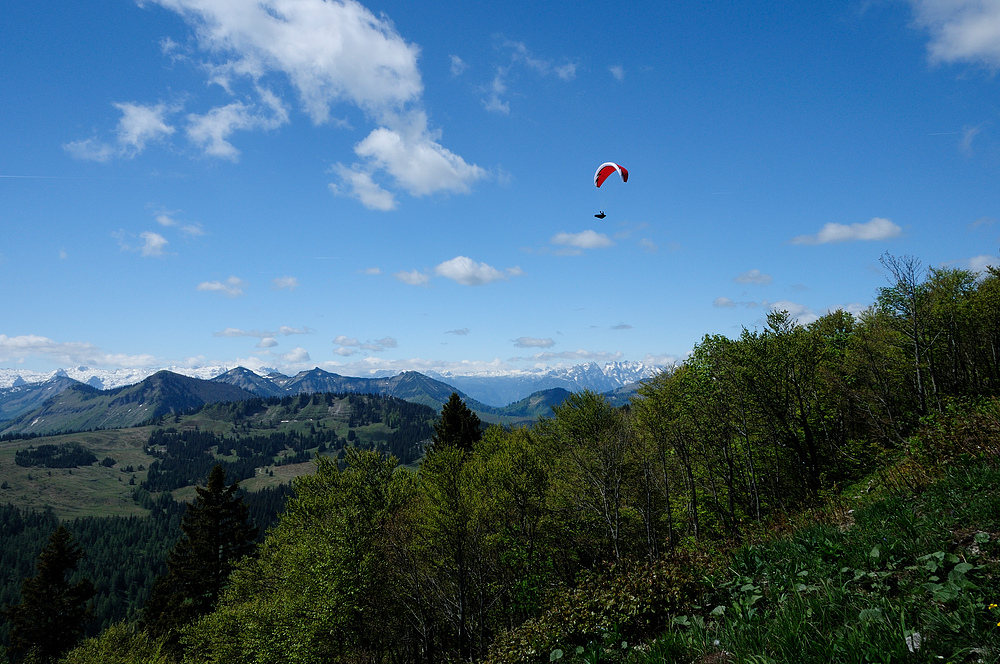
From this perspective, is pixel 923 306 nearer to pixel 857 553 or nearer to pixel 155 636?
pixel 857 553

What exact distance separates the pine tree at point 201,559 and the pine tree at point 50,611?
6551 millimetres

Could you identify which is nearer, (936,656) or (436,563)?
(936,656)

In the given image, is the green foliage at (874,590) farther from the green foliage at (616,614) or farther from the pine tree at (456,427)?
the pine tree at (456,427)

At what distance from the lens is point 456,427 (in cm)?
5672

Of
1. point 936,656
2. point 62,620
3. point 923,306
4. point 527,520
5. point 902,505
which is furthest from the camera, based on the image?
point 62,620

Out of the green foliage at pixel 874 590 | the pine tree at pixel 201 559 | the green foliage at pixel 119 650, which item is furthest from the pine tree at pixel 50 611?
the green foliage at pixel 874 590

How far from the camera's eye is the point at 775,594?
293 inches

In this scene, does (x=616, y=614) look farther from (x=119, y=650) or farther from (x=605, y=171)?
(x=119, y=650)

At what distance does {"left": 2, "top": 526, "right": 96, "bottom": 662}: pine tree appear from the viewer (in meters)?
44.4

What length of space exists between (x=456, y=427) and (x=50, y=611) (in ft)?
150

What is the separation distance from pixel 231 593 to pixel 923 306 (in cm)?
6252

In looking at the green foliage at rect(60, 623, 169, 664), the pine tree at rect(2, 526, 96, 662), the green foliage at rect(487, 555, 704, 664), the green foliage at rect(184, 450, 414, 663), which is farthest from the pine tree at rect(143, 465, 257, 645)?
the green foliage at rect(487, 555, 704, 664)

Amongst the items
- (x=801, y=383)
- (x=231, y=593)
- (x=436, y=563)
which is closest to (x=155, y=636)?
(x=231, y=593)

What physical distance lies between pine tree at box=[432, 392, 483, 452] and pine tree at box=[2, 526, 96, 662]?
40.9 meters
